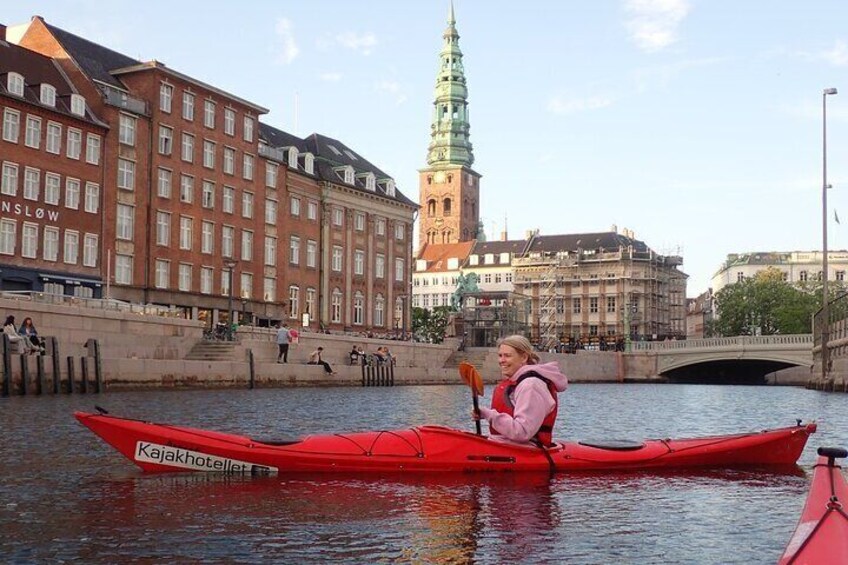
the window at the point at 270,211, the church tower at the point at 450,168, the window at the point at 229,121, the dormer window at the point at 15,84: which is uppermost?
the church tower at the point at 450,168

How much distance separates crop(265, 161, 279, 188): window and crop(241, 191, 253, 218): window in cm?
253

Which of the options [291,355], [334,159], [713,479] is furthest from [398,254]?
[713,479]

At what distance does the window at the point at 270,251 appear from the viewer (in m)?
70.3

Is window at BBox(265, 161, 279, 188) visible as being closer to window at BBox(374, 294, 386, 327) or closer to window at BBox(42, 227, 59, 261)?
window at BBox(374, 294, 386, 327)

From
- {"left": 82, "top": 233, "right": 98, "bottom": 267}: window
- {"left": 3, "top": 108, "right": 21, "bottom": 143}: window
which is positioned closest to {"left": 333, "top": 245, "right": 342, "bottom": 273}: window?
{"left": 82, "top": 233, "right": 98, "bottom": 267}: window

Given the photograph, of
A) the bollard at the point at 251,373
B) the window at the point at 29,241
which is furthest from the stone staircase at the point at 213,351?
the window at the point at 29,241

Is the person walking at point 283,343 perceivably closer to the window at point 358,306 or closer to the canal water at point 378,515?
the window at point 358,306

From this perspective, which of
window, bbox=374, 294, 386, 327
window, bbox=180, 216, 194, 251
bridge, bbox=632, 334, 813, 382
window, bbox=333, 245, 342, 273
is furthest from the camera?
window, bbox=374, 294, 386, 327

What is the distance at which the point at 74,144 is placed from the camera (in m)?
53.8

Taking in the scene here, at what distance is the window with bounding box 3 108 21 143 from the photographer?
162ft

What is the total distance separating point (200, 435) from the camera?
41.6 feet

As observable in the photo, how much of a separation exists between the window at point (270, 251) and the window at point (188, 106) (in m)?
11.2

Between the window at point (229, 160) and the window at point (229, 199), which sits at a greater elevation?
the window at point (229, 160)

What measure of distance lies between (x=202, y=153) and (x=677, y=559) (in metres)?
57.6
